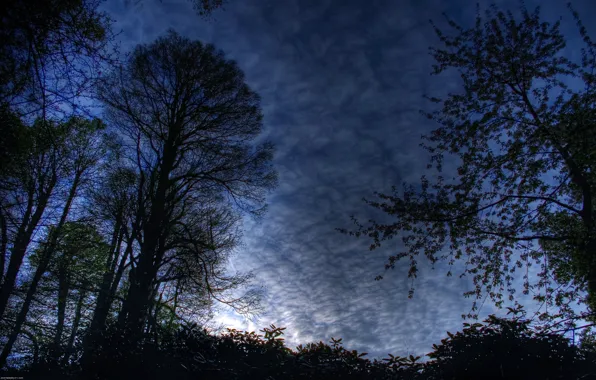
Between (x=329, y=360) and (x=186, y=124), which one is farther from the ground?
(x=186, y=124)

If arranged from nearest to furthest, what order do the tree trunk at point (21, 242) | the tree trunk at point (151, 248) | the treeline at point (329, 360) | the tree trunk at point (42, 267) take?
the treeline at point (329, 360) → the tree trunk at point (151, 248) → the tree trunk at point (21, 242) → the tree trunk at point (42, 267)

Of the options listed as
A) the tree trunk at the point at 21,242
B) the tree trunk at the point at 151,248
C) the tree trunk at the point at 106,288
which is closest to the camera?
the tree trunk at the point at 151,248

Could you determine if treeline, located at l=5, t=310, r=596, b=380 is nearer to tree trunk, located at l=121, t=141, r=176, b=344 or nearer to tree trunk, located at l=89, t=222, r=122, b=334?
tree trunk, located at l=121, t=141, r=176, b=344

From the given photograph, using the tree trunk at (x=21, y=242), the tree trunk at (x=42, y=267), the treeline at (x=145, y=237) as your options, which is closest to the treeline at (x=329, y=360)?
the treeline at (x=145, y=237)

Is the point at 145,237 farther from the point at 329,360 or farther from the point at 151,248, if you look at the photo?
the point at 329,360

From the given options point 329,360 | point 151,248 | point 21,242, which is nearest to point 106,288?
point 21,242

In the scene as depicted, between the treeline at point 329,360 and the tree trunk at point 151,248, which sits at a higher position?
the tree trunk at point 151,248

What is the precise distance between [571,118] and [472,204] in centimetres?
260

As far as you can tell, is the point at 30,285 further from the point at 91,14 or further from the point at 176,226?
the point at 91,14

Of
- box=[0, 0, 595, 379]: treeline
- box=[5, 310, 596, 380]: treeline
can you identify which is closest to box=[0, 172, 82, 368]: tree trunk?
box=[0, 0, 595, 379]: treeline

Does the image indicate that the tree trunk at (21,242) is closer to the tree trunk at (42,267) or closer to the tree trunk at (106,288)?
the tree trunk at (42,267)

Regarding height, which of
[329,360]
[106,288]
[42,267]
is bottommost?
[329,360]

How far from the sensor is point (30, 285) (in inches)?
412

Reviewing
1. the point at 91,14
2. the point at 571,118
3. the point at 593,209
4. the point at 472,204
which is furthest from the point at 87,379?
the point at 593,209
